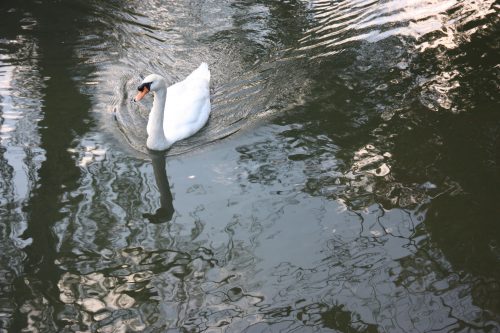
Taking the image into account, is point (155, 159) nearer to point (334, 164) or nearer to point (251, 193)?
point (251, 193)

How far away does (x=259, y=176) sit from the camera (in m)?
7.46

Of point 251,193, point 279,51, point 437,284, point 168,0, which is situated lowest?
point 437,284

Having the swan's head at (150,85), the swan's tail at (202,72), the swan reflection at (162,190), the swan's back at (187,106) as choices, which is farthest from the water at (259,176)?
the swan's head at (150,85)

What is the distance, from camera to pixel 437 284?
6.00 m

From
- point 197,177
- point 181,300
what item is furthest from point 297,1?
point 181,300

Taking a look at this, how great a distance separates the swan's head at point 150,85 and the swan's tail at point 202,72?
52.4 inches

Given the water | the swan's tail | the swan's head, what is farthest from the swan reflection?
the swan's tail

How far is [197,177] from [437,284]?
291 cm

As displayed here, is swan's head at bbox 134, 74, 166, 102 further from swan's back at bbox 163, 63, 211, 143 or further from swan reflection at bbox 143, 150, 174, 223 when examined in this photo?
swan reflection at bbox 143, 150, 174, 223

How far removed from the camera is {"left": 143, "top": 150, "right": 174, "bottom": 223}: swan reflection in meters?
6.91

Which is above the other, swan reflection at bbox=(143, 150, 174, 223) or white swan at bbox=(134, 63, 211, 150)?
white swan at bbox=(134, 63, 211, 150)

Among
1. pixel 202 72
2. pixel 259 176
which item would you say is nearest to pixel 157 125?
pixel 259 176

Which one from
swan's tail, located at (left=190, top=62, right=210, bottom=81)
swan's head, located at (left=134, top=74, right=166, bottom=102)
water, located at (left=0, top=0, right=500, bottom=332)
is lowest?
water, located at (left=0, top=0, right=500, bottom=332)

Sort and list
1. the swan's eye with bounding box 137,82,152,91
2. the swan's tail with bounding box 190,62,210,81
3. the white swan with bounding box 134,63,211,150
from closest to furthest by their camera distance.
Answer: the swan's eye with bounding box 137,82,152,91, the white swan with bounding box 134,63,211,150, the swan's tail with bounding box 190,62,210,81
